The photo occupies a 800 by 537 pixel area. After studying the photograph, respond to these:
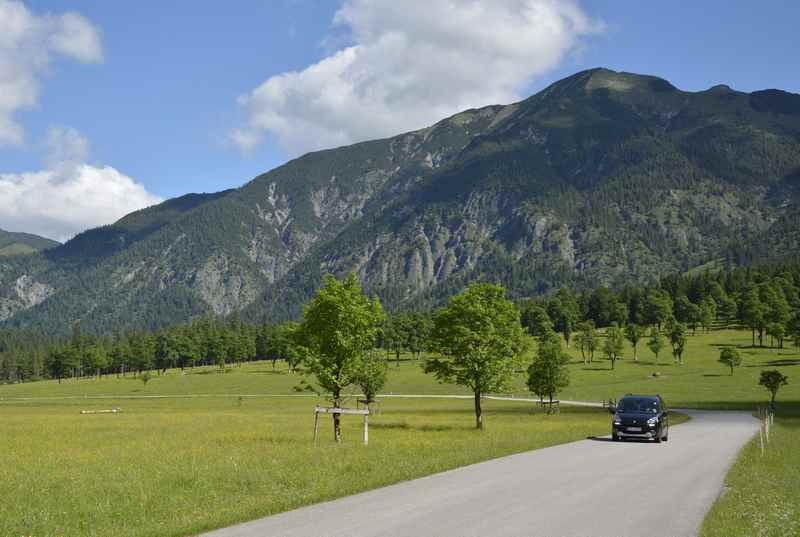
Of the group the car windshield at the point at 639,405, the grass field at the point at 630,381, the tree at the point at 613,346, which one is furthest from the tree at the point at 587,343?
the car windshield at the point at 639,405

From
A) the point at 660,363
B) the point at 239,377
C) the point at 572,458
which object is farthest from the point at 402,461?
the point at 239,377

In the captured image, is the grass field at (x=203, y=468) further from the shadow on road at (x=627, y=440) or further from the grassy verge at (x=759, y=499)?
the shadow on road at (x=627, y=440)

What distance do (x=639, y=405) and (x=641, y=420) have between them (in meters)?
2.21

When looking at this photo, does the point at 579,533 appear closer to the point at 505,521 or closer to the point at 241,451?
the point at 505,521

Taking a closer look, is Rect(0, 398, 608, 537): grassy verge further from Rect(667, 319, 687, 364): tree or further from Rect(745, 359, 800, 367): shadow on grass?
Rect(667, 319, 687, 364): tree

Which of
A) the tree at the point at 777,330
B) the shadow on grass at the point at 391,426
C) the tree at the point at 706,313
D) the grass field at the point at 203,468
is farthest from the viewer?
the tree at the point at 706,313

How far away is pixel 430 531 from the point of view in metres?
14.2

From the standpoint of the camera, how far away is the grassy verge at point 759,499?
14359 millimetres

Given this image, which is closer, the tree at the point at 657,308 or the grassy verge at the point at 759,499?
the grassy verge at the point at 759,499

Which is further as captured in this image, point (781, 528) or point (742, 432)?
point (742, 432)

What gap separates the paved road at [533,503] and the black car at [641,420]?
714 cm

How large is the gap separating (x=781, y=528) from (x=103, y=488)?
57.8 ft

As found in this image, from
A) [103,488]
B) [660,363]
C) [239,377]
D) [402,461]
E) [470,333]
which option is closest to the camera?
[103,488]

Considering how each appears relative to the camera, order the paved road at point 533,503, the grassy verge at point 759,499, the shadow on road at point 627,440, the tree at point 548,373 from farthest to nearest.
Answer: the tree at point 548,373 → the shadow on road at point 627,440 → the paved road at point 533,503 → the grassy verge at point 759,499
